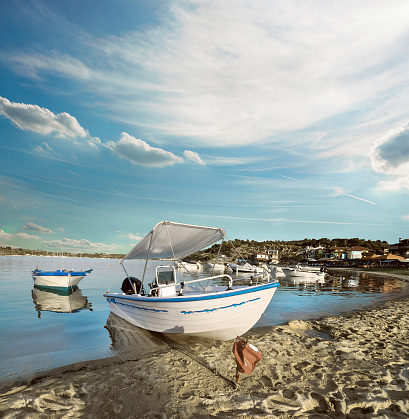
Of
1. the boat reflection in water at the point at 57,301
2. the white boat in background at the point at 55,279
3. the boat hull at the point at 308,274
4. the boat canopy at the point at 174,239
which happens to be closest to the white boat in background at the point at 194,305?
the boat canopy at the point at 174,239

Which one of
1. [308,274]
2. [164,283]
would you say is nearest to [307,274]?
[308,274]

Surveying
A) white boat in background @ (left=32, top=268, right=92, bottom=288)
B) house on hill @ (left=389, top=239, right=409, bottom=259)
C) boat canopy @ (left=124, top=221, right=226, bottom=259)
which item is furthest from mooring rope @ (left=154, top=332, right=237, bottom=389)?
house on hill @ (left=389, top=239, right=409, bottom=259)

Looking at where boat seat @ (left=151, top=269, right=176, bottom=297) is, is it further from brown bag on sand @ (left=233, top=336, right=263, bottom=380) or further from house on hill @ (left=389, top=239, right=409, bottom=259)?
house on hill @ (left=389, top=239, right=409, bottom=259)

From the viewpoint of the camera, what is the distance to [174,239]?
1245cm

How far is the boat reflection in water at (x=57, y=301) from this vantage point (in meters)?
21.2

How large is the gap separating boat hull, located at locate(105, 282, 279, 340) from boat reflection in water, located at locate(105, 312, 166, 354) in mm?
845

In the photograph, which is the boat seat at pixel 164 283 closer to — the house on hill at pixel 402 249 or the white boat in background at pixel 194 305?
the white boat in background at pixel 194 305

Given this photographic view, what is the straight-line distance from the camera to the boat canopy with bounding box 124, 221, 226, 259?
1119 cm

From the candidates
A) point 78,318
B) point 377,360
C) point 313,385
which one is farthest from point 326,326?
point 78,318

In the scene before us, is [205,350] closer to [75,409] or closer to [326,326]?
[75,409]

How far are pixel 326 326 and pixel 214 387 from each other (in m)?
8.82

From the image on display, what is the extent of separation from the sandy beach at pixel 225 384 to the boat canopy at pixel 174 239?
13.4 feet

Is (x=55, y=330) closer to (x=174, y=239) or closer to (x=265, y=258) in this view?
(x=174, y=239)

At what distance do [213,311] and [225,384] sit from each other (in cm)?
245
